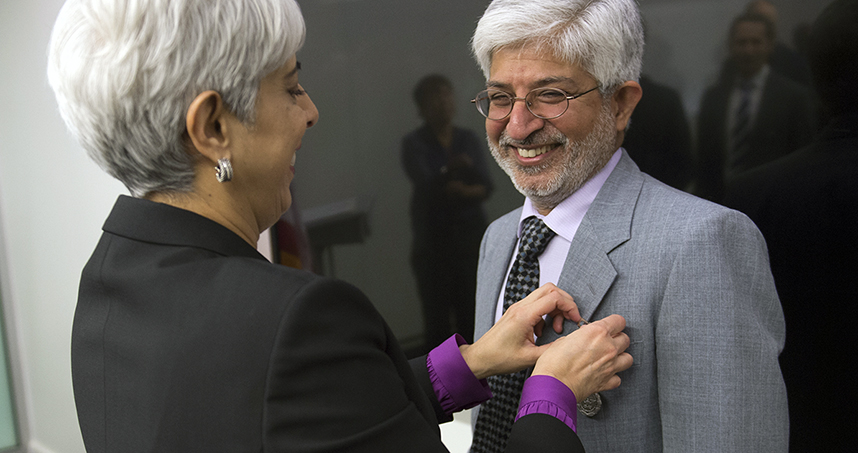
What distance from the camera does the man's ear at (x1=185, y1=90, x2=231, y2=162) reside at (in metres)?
0.76

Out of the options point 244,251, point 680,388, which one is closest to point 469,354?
point 680,388

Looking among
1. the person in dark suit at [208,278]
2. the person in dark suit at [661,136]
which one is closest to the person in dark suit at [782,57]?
the person in dark suit at [661,136]

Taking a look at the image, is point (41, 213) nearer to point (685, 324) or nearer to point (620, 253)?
point (620, 253)

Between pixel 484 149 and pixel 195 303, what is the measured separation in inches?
46.6

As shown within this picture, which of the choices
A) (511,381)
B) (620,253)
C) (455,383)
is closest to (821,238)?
(620,253)

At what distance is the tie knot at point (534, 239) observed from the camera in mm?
1246

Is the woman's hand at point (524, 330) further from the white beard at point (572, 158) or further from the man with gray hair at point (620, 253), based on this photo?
the white beard at point (572, 158)

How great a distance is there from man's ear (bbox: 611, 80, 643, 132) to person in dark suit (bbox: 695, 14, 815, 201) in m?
0.29

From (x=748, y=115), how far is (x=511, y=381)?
788mm

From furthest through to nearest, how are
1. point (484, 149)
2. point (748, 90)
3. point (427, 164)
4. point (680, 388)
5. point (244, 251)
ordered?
point (427, 164), point (484, 149), point (748, 90), point (680, 388), point (244, 251)

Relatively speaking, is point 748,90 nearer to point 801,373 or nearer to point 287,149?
point 801,373

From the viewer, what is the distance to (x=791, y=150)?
1272 mm

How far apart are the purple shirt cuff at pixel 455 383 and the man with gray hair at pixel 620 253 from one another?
0.37 ft

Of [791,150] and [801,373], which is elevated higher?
[791,150]
